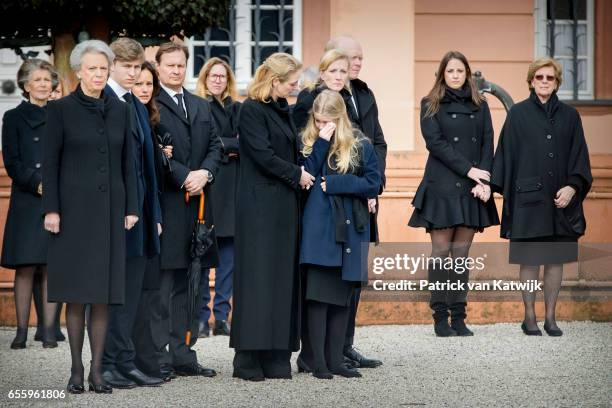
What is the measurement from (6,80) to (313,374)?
5948mm

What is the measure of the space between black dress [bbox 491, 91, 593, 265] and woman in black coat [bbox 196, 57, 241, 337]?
1.81m

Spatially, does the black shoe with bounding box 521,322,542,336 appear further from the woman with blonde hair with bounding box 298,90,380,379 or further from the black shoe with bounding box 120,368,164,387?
the black shoe with bounding box 120,368,164,387

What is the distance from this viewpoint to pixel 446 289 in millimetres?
9781

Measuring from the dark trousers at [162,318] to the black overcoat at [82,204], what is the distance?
2.65 feet

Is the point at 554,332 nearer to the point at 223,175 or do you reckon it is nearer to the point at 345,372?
the point at 345,372

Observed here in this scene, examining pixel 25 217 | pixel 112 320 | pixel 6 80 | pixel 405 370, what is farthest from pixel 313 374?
pixel 6 80

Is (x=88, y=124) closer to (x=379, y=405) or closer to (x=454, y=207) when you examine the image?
(x=379, y=405)

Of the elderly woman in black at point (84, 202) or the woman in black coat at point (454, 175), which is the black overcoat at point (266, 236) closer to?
the elderly woman in black at point (84, 202)

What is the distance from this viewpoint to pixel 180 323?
A: 8.25m

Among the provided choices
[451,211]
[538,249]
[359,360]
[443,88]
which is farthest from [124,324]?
[538,249]

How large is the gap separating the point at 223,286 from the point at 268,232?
2248 mm

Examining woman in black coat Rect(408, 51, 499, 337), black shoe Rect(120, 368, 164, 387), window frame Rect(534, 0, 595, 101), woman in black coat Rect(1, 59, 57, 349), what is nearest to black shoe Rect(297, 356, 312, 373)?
black shoe Rect(120, 368, 164, 387)

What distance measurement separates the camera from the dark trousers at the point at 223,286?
1015 centimetres

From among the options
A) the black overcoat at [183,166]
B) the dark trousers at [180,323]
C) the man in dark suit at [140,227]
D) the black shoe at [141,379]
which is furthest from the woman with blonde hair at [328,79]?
the black shoe at [141,379]
